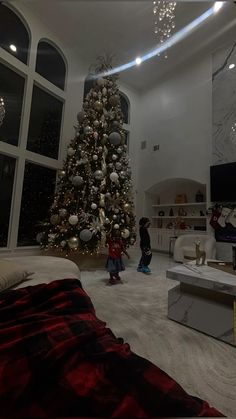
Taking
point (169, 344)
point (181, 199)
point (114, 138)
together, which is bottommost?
point (169, 344)

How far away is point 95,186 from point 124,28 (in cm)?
353

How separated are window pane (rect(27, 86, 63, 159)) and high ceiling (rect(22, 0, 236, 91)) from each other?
1.43 m

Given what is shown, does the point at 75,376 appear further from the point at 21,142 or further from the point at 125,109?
the point at 125,109

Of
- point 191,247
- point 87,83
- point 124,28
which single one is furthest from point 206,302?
point 87,83

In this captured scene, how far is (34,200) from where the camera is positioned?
443 cm

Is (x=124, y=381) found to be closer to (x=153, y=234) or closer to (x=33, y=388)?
(x=33, y=388)

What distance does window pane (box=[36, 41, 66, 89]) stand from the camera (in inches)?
179

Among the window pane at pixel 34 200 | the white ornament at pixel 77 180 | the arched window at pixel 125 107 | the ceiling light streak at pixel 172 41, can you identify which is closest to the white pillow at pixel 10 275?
the white ornament at pixel 77 180

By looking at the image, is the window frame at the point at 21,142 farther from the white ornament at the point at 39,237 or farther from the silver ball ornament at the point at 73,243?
the silver ball ornament at the point at 73,243

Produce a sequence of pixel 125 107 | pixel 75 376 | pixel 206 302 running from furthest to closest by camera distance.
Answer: pixel 125 107 < pixel 206 302 < pixel 75 376

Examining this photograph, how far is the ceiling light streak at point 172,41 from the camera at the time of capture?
436cm

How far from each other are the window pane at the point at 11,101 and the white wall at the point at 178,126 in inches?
149

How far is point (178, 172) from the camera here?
5793mm

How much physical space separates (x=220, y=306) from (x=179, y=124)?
541 cm
